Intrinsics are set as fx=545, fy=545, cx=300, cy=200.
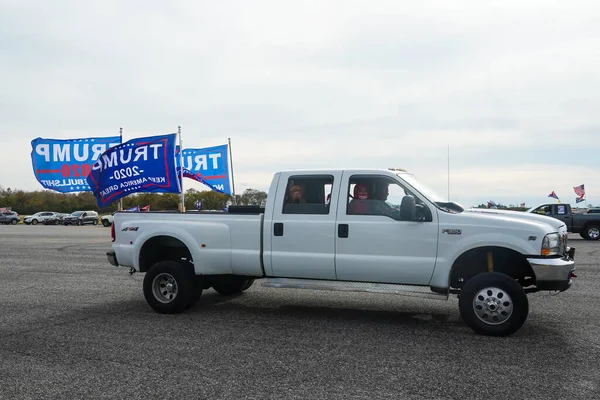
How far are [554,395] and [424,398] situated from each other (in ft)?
3.55

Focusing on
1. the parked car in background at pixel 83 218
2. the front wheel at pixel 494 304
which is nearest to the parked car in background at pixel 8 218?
the parked car in background at pixel 83 218

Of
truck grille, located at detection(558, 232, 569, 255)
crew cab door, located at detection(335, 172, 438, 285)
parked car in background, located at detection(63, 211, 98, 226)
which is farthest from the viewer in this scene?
parked car in background, located at detection(63, 211, 98, 226)

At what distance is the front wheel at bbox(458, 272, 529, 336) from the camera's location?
6.29 m

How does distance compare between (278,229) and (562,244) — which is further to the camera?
(278,229)

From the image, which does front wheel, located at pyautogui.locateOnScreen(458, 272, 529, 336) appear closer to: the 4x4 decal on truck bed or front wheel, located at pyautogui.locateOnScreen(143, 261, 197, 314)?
the 4x4 decal on truck bed

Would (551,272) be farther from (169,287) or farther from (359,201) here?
(169,287)

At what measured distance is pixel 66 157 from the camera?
88.7ft

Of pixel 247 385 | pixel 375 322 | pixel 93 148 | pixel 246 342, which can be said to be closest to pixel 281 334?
pixel 246 342

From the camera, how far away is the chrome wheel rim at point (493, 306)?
20.9 feet

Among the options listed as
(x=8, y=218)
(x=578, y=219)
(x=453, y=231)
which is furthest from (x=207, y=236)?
(x=8, y=218)

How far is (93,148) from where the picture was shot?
2736 cm

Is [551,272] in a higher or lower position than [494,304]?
higher

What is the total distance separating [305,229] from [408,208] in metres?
1.41

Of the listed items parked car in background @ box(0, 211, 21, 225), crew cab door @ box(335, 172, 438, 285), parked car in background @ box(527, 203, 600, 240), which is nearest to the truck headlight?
crew cab door @ box(335, 172, 438, 285)
